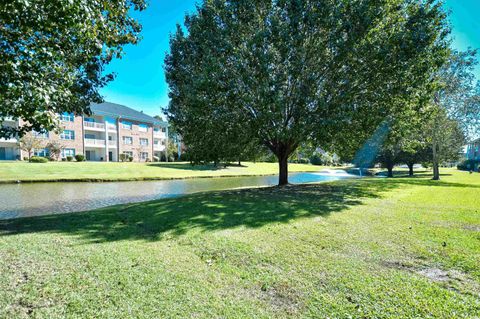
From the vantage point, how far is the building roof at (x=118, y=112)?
45487 millimetres

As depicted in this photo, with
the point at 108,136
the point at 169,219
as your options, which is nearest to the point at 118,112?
the point at 108,136

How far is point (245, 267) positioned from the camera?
4.41 meters

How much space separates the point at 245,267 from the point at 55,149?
141 ft

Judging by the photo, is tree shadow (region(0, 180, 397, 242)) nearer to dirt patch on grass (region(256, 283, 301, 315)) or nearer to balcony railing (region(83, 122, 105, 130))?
dirt patch on grass (region(256, 283, 301, 315))

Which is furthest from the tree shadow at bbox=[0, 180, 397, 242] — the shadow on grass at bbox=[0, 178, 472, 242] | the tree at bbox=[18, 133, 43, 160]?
the tree at bbox=[18, 133, 43, 160]

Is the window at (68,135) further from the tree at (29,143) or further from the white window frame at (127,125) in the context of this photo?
the white window frame at (127,125)

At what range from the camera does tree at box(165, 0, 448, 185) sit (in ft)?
38.1

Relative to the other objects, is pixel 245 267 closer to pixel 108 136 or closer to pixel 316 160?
pixel 108 136

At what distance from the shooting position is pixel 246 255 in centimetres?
490

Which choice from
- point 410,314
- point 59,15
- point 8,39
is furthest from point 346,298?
point 8,39

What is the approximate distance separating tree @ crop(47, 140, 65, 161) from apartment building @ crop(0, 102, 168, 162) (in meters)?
0.87

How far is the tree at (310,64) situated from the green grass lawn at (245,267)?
19.6ft

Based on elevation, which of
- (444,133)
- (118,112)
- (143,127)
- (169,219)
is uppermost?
(118,112)

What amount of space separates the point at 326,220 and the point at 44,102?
7.16 m
